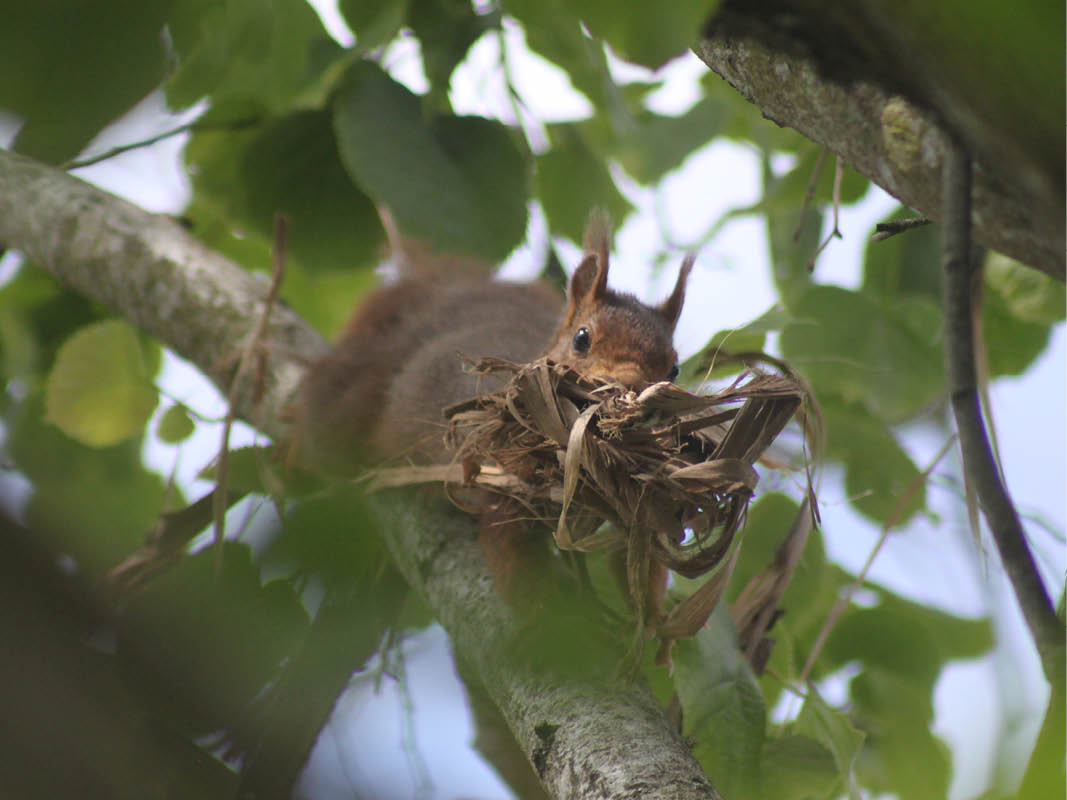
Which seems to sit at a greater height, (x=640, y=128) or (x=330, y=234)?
(x=640, y=128)

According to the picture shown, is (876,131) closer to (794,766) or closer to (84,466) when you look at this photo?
(794,766)

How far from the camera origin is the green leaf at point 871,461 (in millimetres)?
1690

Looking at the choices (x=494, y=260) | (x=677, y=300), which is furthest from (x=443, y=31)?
(x=677, y=300)

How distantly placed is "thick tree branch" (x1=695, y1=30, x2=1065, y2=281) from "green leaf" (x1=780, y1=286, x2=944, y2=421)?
3.72 feet

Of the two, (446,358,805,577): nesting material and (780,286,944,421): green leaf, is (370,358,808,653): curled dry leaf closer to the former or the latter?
(446,358,805,577): nesting material

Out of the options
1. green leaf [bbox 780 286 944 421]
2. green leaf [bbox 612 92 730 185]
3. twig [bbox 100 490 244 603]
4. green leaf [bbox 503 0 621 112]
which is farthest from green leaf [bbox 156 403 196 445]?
green leaf [bbox 780 286 944 421]

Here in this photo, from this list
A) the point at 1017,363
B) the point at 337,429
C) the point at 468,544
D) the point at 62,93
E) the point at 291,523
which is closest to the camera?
the point at 62,93

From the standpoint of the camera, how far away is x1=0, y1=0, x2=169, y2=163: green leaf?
1.02 feet

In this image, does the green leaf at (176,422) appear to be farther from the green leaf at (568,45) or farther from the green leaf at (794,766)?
the green leaf at (794,766)

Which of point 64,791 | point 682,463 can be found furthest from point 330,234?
point 64,791

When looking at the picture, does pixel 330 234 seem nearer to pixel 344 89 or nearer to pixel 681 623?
pixel 344 89

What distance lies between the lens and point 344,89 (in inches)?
70.1

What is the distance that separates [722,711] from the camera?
1.25m

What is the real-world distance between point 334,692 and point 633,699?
63 centimetres
